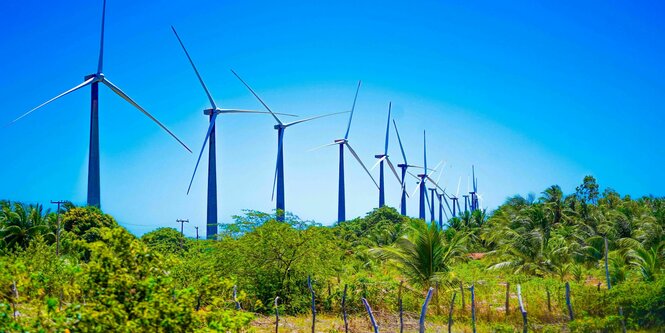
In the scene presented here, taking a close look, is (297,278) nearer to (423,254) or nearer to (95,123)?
(423,254)

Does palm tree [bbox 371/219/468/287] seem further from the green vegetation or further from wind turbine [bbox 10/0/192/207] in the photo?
wind turbine [bbox 10/0/192/207]

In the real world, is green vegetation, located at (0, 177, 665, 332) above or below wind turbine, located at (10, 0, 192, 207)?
below

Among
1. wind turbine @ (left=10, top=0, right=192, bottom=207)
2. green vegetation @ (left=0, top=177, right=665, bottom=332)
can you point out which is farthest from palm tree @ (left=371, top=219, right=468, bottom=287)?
wind turbine @ (left=10, top=0, right=192, bottom=207)

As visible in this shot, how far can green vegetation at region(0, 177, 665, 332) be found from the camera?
739cm

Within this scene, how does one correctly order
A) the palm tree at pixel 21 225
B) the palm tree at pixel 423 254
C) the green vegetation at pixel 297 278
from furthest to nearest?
the palm tree at pixel 21 225
the palm tree at pixel 423 254
the green vegetation at pixel 297 278

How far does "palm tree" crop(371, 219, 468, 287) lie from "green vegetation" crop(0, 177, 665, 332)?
0.05m

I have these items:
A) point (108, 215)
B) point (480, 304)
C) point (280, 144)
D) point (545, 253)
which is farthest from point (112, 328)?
point (280, 144)

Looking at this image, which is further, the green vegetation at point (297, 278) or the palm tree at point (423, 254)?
the palm tree at point (423, 254)

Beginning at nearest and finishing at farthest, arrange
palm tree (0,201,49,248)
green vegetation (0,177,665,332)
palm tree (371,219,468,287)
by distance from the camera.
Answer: green vegetation (0,177,665,332) → palm tree (371,219,468,287) → palm tree (0,201,49,248)

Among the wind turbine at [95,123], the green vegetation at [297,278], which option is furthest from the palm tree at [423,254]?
the wind turbine at [95,123]

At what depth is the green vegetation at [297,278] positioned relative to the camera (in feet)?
24.3

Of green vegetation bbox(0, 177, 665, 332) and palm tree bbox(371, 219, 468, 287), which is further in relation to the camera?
palm tree bbox(371, 219, 468, 287)

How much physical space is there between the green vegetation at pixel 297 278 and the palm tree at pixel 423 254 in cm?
A: 5

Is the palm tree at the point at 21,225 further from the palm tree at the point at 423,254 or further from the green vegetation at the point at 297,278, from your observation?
the palm tree at the point at 423,254
